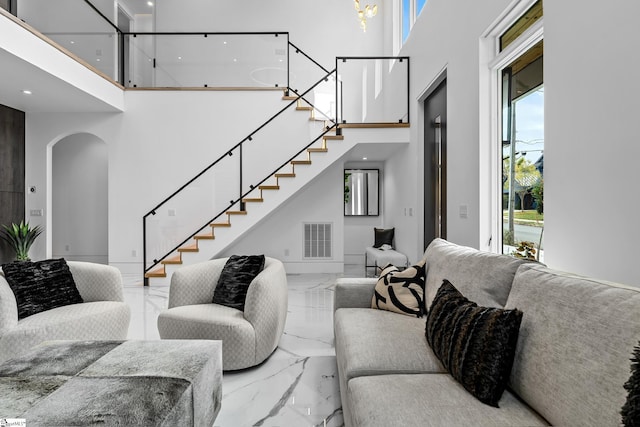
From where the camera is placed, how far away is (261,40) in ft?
21.9

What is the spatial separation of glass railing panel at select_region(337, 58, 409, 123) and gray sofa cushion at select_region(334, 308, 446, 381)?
409 cm

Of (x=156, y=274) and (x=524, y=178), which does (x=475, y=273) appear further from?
(x=156, y=274)

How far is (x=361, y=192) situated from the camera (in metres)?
7.85

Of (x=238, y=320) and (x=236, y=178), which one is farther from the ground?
(x=236, y=178)

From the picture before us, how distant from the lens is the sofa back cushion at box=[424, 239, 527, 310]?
65.7 inches

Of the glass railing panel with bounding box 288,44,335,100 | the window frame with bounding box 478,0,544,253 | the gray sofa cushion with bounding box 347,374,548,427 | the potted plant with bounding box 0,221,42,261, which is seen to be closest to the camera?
the gray sofa cushion with bounding box 347,374,548,427

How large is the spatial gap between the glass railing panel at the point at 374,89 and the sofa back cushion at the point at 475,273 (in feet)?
12.4

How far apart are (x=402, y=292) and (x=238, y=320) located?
44.9 inches

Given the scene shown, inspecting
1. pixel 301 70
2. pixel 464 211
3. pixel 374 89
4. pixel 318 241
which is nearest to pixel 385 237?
pixel 318 241

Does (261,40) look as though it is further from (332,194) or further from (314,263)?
(314,263)

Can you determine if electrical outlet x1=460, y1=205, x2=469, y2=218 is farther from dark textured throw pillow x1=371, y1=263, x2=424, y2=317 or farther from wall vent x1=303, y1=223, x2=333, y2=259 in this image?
wall vent x1=303, y1=223, x2=333, y2=259

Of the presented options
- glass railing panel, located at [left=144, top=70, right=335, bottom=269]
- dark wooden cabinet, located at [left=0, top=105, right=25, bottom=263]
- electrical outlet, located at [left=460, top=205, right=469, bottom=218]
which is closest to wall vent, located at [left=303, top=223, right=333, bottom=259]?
glass railing panel, located at [left=144, top=70, right=335, bottom=269]

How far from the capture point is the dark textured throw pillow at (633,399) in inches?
30.7

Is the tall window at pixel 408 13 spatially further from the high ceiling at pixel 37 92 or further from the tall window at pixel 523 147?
the high ceiling at pixel 37 92
